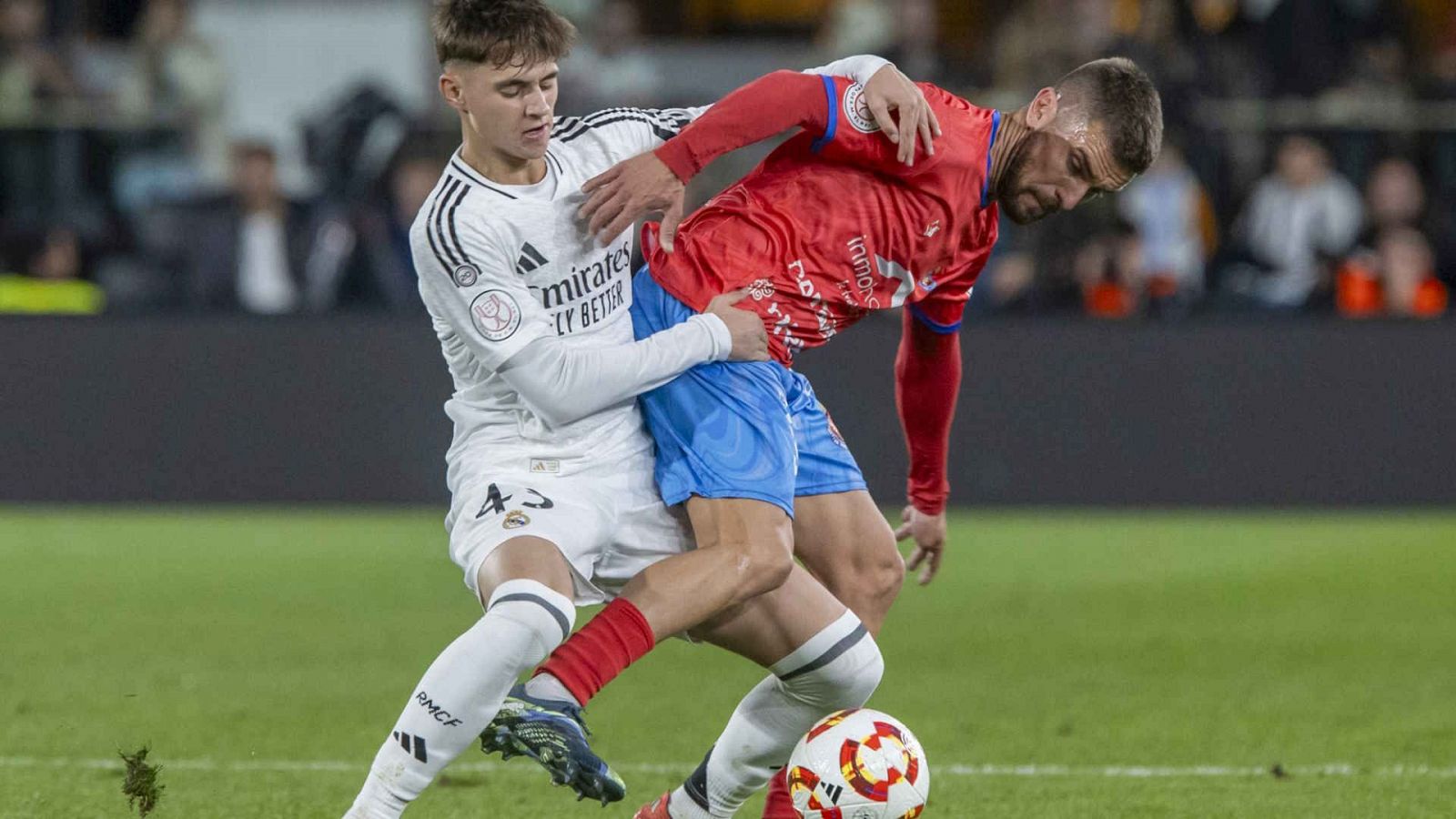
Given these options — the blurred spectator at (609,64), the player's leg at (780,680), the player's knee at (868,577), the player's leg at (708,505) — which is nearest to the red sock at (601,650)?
the player's leg at (708,505)

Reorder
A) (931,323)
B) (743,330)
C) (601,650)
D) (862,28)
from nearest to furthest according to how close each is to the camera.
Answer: (601,650) < (743,330) < (931,323) < (862,28)

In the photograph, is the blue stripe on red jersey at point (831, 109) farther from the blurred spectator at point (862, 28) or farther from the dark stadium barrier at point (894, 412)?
the blurred spectator at point (862, 28)

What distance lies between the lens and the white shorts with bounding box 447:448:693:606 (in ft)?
13.2

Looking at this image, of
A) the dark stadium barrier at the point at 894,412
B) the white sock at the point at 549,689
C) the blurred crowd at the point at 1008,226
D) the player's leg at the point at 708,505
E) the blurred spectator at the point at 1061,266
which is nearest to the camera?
the white sock at the point at 549,689

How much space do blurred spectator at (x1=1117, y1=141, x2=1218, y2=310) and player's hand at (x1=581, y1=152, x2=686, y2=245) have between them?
7298 mm

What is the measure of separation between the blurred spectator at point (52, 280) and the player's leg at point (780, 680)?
7399 mm

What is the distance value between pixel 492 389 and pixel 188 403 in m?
6.72

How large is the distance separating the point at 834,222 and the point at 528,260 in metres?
0.73

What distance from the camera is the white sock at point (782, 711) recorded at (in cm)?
429

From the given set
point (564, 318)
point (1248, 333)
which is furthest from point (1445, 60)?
point (564, 318)

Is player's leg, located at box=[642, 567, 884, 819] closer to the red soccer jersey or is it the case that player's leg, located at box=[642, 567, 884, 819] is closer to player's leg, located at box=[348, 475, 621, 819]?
player's leg, located at box=[348, 475, 621, 819]

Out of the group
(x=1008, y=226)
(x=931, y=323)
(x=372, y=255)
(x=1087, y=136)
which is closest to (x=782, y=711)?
(x=931, y=323)

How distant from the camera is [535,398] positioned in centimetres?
403

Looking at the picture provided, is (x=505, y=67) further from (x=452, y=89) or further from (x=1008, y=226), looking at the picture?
(x=1008, y=226)
